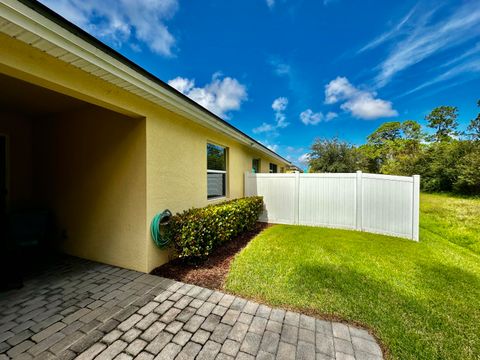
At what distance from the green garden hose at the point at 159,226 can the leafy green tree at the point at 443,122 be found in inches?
1774

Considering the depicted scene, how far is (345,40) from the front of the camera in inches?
368

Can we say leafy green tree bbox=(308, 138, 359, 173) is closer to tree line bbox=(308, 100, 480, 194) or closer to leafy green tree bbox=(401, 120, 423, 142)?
tree line bbox=(308, 100, 480, 194)

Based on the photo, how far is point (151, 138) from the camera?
3.86 meters

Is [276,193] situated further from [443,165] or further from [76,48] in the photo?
[443,165]

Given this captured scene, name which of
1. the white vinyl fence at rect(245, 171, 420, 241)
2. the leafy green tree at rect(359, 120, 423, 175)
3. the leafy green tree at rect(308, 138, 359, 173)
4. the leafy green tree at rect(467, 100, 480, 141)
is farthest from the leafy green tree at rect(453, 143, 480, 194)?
the white vinyl fence at rect(245, 171, 420, 241)

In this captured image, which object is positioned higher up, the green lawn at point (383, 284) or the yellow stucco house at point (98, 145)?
the yellow stucco house at point (98, 145)

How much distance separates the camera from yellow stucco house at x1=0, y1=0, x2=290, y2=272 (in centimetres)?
247

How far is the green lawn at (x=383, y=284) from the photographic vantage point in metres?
2.31

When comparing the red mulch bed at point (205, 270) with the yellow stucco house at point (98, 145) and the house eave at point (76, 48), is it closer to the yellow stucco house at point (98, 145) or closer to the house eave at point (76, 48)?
the yellow stucco house at point (98, 145)

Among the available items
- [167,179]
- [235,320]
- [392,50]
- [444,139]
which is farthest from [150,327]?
[444,139]

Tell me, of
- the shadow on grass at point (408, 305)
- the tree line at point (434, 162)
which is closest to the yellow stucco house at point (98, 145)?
the shadow on grass at point (408, 305)

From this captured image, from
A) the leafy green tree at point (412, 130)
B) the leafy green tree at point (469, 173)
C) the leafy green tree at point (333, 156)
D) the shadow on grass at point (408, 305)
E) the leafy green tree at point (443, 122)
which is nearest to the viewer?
the shadow on grass at point (408, 305)

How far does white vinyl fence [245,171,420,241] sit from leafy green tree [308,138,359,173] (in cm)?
1039

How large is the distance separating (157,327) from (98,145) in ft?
12.1
